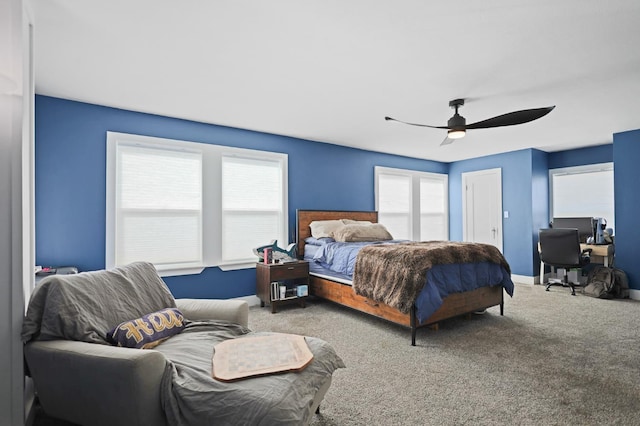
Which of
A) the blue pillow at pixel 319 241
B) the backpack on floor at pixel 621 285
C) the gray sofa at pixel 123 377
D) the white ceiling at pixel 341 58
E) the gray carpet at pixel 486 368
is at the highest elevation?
the white ceiling at pixel 341 58

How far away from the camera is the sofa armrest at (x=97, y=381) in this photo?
1.42 metres

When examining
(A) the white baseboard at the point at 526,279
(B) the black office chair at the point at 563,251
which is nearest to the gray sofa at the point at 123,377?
(B) the black office chair at the point at 563,251

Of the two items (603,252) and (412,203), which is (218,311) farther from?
(603,252)

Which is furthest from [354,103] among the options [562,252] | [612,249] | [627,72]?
[612,249]

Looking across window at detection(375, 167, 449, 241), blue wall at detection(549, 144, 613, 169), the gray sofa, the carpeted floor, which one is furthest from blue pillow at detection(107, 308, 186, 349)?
blue wall at detection(549, 144, 613, 169)

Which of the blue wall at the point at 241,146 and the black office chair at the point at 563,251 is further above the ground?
the blue wall at the point at 241,146

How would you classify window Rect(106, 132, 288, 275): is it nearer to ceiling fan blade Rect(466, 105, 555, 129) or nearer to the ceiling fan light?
the ceiling fan light

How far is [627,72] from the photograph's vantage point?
9.70ft

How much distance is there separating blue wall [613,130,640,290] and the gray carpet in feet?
3.86

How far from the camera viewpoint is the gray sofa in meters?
1.42

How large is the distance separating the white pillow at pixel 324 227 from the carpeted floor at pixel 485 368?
1.16m

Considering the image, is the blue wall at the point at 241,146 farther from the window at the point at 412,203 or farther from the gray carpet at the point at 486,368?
the gray carpet at the point at 486,368

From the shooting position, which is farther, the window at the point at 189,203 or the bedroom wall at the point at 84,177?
the window at the point at 189,203

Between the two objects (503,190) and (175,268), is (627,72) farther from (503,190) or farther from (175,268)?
(175,268)
